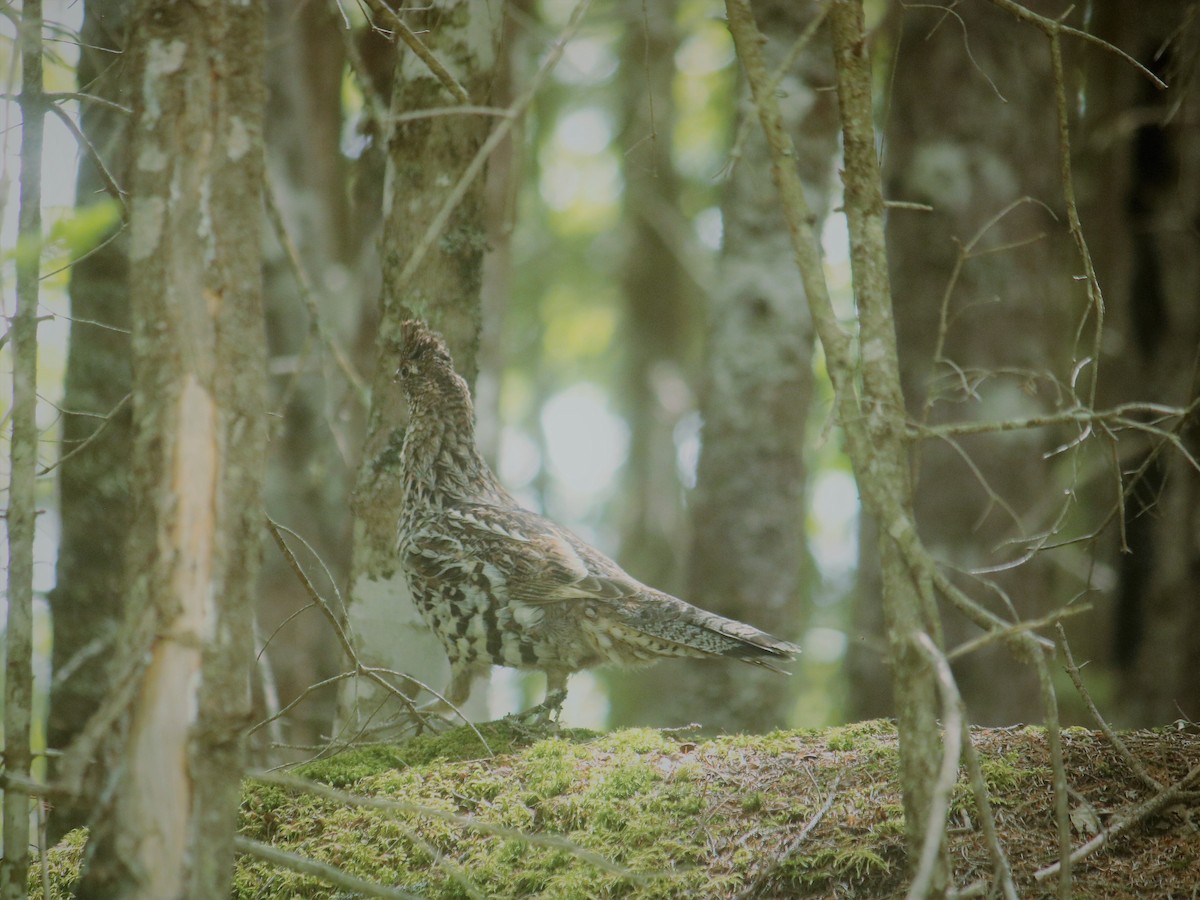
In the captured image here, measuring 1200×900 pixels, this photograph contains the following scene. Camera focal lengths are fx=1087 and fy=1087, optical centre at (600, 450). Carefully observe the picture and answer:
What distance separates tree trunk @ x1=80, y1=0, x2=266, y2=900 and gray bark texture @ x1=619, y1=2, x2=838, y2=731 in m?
5.08

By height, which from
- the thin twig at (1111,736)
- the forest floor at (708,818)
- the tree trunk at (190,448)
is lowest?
the forest floor at (708,818)

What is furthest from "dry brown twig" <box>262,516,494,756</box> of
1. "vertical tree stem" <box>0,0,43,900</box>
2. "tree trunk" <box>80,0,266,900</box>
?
"tree trunk" <box>80,0,266,900</box>

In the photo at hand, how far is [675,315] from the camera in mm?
17766

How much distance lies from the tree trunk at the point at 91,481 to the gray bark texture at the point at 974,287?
492cm

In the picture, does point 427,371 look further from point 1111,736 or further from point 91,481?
Result: point 1111,736

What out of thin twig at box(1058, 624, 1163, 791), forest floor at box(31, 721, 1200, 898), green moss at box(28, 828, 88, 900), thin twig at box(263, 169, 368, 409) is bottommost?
green moss at box(28, 828, 88, 900)

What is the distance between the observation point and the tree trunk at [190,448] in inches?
104

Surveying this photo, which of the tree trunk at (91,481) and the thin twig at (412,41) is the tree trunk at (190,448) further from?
the tree trunk at (91,481)

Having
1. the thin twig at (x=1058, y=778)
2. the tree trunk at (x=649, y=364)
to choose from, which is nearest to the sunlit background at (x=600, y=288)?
the tree trunk at (x=649, y=364)

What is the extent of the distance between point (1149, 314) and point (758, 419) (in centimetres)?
375

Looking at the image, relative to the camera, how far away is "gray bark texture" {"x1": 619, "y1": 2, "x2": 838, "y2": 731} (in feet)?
24.8

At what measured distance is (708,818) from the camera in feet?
13.4

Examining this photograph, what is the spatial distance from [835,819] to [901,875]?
34 cm

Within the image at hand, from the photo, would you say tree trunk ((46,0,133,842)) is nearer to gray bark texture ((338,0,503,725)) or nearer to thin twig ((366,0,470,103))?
gray bark texture ((338,0,503,725))
